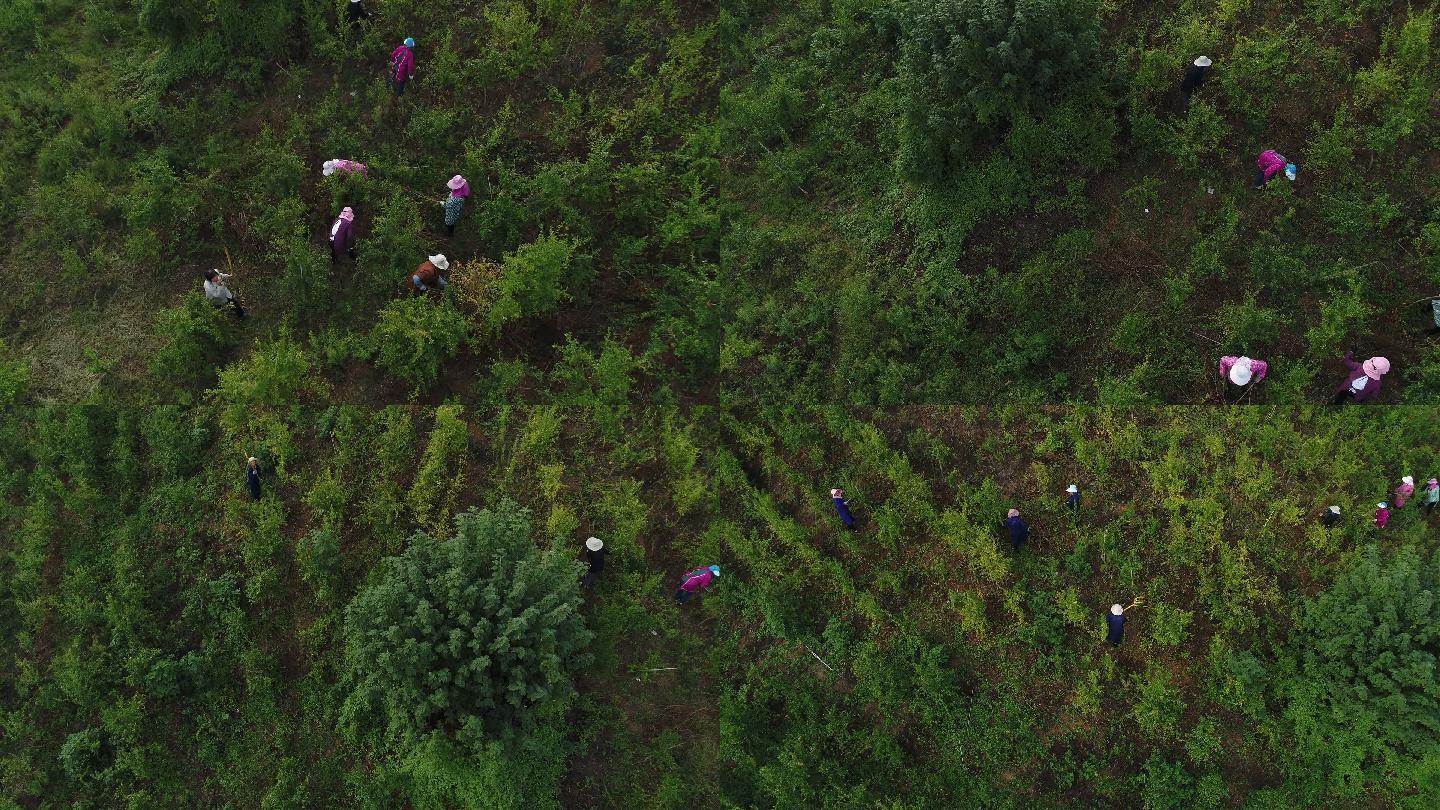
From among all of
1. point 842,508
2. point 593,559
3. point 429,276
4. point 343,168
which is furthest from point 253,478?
point 842,508

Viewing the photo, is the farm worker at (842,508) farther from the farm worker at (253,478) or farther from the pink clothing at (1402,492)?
the farm worker at (253,478)

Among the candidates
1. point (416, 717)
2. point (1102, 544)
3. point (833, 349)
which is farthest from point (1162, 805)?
point (416, 717)

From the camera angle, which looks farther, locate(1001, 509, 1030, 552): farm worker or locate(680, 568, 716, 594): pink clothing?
locate(680, 568, 716, 594): pink clothing

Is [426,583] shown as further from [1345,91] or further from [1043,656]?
[1345,91]

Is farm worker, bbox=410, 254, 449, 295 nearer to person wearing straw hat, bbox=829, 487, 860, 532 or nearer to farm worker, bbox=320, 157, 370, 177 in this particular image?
farm worker, bbox=320, 157, 370, 177

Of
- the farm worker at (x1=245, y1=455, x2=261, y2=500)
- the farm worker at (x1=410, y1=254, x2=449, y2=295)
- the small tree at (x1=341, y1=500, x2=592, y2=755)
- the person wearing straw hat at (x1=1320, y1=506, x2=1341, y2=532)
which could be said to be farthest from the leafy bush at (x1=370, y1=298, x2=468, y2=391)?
the person wearing straw hat at (x1=1320, y1=506, x2=1341, y2=532)

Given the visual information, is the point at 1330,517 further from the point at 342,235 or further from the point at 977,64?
the point at 342,235

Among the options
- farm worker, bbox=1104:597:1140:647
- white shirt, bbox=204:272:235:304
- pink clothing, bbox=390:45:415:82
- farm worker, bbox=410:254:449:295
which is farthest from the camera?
pink clothing, bbox=390:45:415:82

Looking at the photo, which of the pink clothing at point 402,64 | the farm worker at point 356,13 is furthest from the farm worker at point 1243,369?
the farm worker at point 356,13
